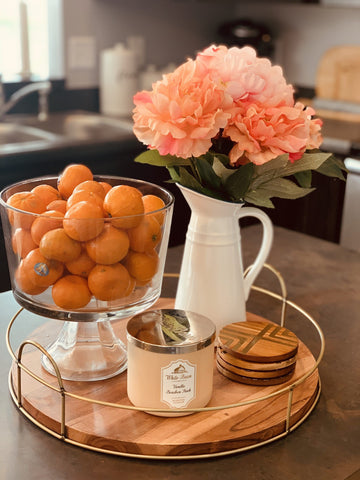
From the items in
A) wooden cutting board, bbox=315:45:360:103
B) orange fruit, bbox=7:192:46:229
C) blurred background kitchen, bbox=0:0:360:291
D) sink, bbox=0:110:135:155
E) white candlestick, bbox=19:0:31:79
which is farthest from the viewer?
wooden cutting board, bbox=315:45:360:103

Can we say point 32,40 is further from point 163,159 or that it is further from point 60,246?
point 60,246

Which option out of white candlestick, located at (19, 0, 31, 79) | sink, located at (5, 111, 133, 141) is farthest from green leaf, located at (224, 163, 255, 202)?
white candlestick, located at (19, 0, 31, 79)

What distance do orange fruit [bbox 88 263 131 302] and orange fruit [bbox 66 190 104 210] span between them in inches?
3.4

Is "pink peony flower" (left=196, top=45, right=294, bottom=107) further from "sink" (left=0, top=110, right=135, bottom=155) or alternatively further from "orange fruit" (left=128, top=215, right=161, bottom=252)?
"sink" (left=0, top=110, right=135, bottom=155)

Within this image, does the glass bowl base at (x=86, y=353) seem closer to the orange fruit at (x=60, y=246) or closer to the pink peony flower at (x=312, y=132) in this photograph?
the orange fruit at (x=60, y=246)

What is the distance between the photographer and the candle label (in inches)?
30.7

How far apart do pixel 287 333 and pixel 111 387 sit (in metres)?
0.26

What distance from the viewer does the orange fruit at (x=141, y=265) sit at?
84 cm

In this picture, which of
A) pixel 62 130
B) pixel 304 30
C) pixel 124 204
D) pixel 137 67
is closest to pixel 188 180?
pixel 124 204

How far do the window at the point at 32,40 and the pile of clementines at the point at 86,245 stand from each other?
2.16m

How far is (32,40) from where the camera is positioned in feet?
9.93

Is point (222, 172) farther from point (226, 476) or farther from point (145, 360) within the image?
point (226, 476)

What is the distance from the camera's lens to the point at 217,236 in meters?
0.97

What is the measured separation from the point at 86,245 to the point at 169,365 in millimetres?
183
